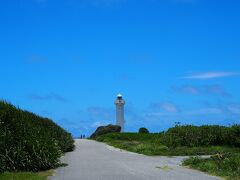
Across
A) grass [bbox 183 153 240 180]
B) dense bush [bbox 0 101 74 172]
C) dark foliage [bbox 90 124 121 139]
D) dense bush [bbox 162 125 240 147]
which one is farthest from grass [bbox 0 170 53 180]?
dark foliage [bbox 90 124 121 139]

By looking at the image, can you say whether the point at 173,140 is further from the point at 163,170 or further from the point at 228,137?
the point at 163,170

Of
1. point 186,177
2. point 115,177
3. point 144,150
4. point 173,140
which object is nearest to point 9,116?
point 115,177

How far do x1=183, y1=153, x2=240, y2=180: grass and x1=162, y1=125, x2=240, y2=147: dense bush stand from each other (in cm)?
1388

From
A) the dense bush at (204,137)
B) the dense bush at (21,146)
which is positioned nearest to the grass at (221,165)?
the dense bush at (21,146)

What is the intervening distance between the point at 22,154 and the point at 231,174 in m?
6.74

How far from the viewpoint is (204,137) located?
33.7 meters

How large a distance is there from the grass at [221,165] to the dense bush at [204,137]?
45.5ft

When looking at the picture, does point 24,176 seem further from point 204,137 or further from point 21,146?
point 204,137

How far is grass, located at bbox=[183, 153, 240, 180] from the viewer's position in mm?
15773

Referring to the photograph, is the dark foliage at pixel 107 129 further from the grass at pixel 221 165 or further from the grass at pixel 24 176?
the grass at pixel 24 176

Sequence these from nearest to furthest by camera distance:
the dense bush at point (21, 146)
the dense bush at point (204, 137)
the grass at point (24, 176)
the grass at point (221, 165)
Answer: the grass at point (24, 176), the grass at point (221, 165), the dense bush at point (21, 146), the dense bush at point (204, 137)

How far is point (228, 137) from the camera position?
33.8m

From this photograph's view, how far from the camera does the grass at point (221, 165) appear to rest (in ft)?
A: 51.8

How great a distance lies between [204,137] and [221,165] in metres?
16.3
